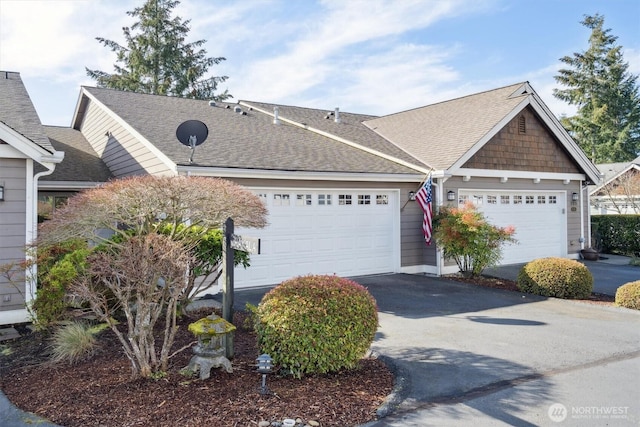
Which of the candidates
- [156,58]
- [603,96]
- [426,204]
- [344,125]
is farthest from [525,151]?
[603,96]

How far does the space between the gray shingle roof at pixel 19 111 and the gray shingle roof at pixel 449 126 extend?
8.90 meters

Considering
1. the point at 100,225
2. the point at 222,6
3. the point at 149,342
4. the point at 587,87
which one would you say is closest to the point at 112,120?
the point at 222,6

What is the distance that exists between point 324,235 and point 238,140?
329 centimetres

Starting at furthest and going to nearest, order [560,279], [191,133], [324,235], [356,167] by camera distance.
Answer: [356,167]
[324,235]
[191,133]
[560,279]

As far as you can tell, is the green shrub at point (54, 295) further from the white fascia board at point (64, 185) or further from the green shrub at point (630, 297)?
the green shrub at point (630, 297)

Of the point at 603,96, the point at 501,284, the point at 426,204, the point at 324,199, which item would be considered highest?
the point at 603,96

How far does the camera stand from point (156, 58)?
2698 centimetres

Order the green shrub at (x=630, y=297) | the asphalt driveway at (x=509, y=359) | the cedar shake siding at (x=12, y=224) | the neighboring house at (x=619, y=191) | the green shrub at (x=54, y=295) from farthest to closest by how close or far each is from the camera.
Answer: the neighboring house at (x=619, y=191) → the green shrub at (x=630, y=297) → the cedar shake siding at (x=12, y=224) → the green shrub at (x=54, y=295) → the asphalt driveway at (x=509, y=359)

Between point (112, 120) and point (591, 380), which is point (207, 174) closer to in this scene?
point (112, 120)

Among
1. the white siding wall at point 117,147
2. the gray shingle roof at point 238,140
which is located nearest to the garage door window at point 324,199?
the gray shingle roof at point 238,140

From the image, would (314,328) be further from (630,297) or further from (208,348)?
(630,297)

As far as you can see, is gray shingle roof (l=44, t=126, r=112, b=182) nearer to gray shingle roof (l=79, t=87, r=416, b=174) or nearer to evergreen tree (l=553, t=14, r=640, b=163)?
gray shingle roof (l=79, t=87, r=416, b=174)

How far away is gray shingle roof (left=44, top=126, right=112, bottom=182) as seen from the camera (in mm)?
11613

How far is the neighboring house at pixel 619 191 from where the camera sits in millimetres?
20062
